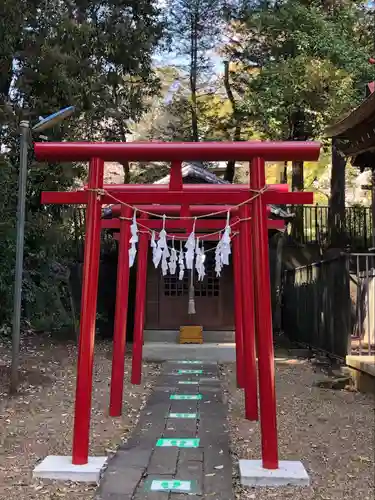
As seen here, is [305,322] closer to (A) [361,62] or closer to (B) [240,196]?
(A) [361,62]

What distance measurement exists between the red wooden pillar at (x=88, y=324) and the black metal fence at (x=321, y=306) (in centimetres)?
497

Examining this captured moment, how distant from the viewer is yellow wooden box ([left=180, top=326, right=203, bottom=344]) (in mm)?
12102

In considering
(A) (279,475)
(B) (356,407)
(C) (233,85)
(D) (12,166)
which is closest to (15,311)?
(D) (12,166)

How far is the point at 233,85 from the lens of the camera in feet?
55.1

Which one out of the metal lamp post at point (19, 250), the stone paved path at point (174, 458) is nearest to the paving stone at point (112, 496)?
the stone paved path at point (174, 458)

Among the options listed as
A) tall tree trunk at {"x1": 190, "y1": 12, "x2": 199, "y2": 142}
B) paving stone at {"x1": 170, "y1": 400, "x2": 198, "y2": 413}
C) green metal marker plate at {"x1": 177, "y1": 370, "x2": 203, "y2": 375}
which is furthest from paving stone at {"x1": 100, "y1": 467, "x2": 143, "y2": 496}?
tall tree trunk at {"x1": 190, "y1": 12, "x2": 199, "y2": 142}

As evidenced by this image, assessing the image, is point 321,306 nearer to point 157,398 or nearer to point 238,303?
point 238,303

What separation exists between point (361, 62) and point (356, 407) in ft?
27.7

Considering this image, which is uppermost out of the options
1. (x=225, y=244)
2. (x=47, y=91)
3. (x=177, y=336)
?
(x=47, y=91)

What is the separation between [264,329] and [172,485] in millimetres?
1355

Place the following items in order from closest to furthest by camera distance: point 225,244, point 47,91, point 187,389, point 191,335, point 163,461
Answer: point 163,461 < point 225,244 < point 187,389 < point 47,91 < point 191,335

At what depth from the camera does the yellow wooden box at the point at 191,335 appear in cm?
1210

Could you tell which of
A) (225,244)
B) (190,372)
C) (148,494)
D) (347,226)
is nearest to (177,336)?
(190,372)

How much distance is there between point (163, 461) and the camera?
4449mm
